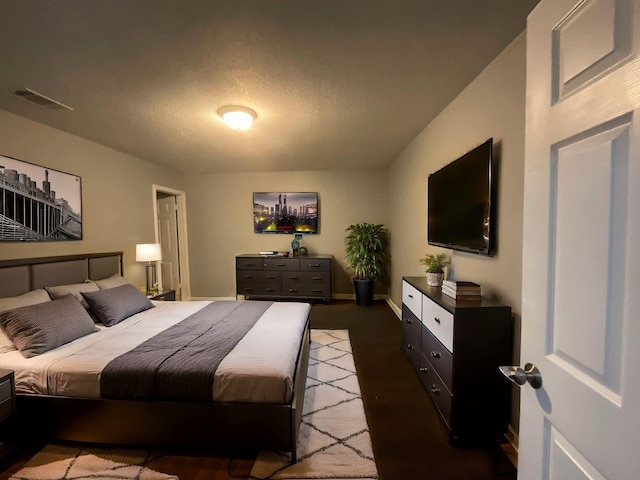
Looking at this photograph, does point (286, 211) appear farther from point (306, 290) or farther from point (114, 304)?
point (114, 304)

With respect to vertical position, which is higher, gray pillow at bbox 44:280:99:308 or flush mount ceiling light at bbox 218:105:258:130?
flush mount ceiling light at bbox 218:105:258:130

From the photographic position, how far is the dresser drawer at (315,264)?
4.78 metres

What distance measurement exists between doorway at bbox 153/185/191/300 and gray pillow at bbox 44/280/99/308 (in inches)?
97.7

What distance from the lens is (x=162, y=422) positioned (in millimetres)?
1592

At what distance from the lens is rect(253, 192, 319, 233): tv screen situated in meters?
5.16

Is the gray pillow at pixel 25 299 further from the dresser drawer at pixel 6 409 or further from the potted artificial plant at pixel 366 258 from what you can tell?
the potted artificial plant at pixel 366 258

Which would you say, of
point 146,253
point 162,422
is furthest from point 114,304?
point 162,422

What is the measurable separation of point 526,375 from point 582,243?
41cm

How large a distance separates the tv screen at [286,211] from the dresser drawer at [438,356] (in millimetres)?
3305

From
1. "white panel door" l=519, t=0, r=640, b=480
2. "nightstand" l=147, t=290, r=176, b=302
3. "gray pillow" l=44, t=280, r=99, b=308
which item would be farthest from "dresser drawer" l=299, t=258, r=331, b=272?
"white panel door" l=519, t=0, r=640, b=480

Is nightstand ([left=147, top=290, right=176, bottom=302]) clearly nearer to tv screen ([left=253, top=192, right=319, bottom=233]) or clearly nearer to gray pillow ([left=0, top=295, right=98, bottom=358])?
gray pillow ([left=0, top=295, right=98, bottom=358])

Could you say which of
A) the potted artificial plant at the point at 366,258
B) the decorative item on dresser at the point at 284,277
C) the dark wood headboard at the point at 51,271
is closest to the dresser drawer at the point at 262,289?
the decorative item on dresser at the point at 284,277

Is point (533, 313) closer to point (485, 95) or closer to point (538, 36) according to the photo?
point (538, 36)

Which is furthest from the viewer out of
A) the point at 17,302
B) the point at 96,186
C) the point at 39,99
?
the point at 96,186
